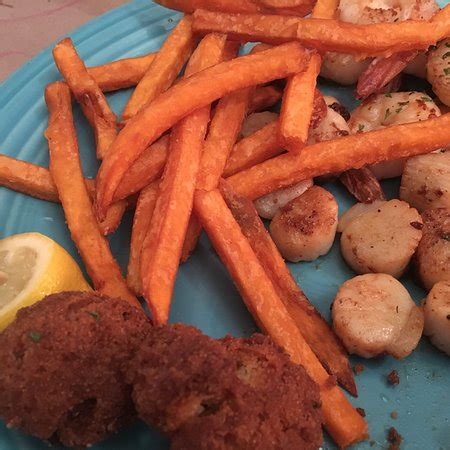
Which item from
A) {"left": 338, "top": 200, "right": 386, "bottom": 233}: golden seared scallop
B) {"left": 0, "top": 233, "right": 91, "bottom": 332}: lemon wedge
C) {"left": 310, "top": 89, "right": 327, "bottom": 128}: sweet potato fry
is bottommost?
{"left": 338, "top": 200, "right": 386, "bottom": 233}: golden seared scallop

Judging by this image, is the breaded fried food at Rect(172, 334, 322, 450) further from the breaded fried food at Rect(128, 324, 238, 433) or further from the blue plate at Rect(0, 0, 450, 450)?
the blue plate at Rect(0, 0, 450, 450)

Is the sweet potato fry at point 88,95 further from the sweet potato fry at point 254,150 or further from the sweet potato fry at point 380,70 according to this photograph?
the sweet potato fry at point 380,70

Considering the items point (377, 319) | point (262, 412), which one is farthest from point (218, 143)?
point (262, 412)

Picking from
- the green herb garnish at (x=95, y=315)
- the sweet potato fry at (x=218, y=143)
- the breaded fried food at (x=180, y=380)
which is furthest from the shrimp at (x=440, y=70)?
the green herb garnish at (x=95, y=315)

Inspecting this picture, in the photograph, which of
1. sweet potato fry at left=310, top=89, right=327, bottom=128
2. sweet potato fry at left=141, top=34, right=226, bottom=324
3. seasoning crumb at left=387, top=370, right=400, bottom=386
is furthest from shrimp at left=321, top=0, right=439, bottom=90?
seasoning crumb at left=387, top=370, right=400, bottom=386

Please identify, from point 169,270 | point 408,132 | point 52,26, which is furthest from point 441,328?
point 52,26

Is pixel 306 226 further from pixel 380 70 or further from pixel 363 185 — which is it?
pixel 380 70
